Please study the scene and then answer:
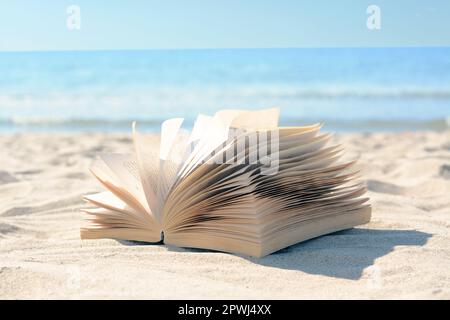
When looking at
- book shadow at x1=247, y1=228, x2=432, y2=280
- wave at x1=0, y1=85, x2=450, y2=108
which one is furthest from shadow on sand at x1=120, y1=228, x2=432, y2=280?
wave at x1=0, y1=85, x2=450, y2=108

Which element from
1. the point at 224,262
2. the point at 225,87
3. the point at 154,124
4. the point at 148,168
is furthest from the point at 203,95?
the point at 224,262

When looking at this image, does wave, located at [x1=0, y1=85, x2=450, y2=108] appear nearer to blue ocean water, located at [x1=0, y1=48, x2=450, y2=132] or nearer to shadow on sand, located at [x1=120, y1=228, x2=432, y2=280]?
blue ocean water, located at [x1=0, y1=48, x2=450, y2=132]

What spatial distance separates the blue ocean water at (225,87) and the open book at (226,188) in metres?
6.97

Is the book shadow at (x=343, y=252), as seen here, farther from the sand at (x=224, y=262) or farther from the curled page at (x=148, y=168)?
the curled page at (x=148, y=168)

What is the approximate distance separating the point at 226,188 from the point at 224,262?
0.82ft

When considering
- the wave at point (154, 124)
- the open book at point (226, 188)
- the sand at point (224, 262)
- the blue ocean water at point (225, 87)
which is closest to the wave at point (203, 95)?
the blue ocean water at point (225, 87)

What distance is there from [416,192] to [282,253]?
1.84 meters

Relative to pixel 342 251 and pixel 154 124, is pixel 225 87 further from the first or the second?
pixel 342 251

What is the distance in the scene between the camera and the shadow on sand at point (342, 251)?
2086mm

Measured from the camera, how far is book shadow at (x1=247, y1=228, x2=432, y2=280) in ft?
6.83

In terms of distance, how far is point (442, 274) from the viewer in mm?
1983

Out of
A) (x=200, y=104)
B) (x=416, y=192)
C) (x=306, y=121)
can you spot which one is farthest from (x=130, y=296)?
(x=200, y=104)

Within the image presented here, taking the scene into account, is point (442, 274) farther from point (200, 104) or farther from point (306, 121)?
point (200, 104)

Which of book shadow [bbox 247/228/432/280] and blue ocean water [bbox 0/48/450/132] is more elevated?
book shadow [bbox 247/228/432/280]
